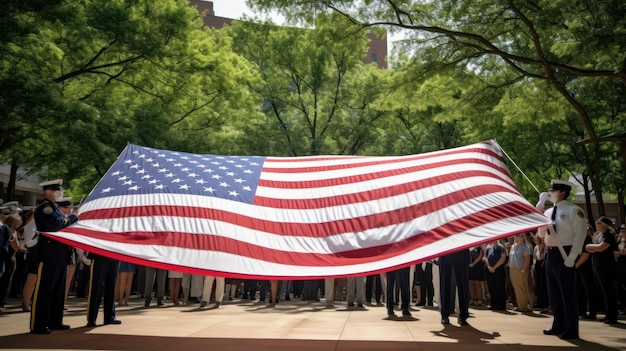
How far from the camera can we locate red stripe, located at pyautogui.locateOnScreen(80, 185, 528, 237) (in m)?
6.88

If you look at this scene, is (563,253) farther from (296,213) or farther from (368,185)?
(296,213)

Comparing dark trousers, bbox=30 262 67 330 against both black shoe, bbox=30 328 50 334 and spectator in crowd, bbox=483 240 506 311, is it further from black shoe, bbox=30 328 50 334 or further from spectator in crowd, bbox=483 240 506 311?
spectator in crowd, bbox=483 240 506 311

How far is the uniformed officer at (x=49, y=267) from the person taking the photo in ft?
23.1

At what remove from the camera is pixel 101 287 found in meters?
8.34

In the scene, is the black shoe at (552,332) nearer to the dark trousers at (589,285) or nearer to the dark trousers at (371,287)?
the dark trousers at (589,285)

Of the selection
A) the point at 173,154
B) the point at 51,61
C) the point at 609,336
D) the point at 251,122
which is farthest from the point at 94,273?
the point at 251,122

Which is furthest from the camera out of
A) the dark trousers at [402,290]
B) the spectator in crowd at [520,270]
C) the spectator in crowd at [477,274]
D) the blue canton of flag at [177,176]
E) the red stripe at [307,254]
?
the spectator in crowd at [477,274]

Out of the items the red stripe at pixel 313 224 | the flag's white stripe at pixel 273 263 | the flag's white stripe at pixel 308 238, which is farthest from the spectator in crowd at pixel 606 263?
the flag's white stripe at pixel 273 263

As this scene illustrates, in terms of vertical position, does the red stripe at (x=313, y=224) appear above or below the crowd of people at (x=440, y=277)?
above

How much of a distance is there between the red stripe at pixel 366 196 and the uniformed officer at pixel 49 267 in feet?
8.03

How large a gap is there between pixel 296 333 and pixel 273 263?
1704 mm

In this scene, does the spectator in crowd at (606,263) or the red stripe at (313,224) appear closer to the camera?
the red stripe at (313,224)

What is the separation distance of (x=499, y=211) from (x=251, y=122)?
60.0 feet

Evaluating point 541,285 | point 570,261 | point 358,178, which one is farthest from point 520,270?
point 358,178
